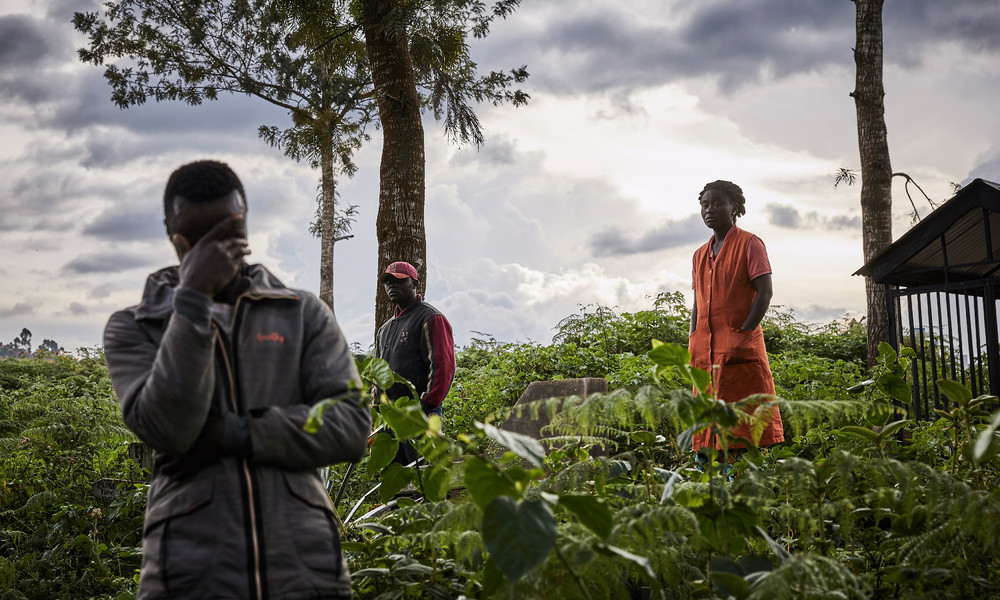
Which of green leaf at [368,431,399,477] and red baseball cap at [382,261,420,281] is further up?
A: red baseball cap at [382,261,420,281]

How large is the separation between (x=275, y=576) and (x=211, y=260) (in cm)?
69

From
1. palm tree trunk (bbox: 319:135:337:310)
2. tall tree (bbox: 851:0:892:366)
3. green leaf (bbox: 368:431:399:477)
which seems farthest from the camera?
palm tree trunk (bbox: 319:135:337:310)

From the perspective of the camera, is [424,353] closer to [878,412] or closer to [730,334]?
[730,334]

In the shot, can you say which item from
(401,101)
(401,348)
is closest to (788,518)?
(401,348)

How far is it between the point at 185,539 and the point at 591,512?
0.87m

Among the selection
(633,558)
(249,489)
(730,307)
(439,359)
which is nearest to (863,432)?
(633,558)

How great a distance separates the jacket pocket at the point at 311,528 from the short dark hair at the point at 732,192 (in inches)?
142

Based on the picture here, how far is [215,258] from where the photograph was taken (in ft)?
4.98

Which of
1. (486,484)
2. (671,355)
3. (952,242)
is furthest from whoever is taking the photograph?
(952,242)

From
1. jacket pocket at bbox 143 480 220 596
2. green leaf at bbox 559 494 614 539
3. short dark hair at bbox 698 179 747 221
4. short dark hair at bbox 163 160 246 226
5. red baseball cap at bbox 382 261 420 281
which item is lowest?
jacket pocket at bbox 143 480 220 596

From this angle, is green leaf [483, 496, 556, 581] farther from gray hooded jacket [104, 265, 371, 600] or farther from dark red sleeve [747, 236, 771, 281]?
dark red sleeve [747, 236, 771, 281]

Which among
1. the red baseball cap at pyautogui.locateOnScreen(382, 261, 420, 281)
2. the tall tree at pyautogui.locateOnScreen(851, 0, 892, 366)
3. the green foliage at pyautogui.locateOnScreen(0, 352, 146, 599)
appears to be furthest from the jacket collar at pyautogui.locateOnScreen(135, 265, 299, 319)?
the tall tree at pyautogui.locateOnScreen(851, 0, 892, 366)

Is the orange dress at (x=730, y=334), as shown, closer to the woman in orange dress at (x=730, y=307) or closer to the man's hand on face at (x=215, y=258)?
the woman in orange dress at (x=730, y=307)

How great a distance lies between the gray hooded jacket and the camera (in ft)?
4.84
